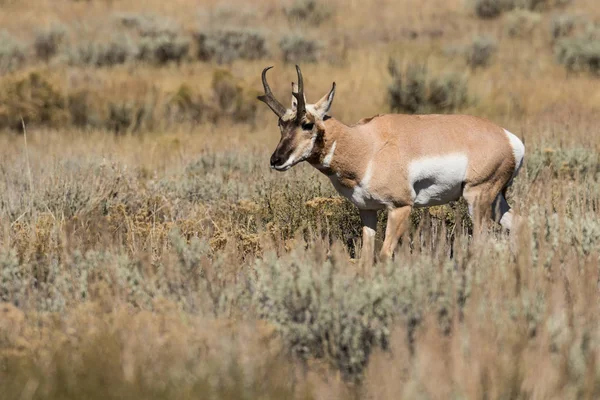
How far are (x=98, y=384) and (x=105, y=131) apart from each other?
411 inches

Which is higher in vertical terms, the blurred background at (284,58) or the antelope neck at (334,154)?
the antelope neck at (334,154)

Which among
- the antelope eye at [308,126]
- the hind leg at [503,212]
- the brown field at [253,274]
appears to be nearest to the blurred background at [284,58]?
the brown field at [253,274]

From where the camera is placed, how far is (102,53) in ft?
62.8

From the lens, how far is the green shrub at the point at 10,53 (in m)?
17.8

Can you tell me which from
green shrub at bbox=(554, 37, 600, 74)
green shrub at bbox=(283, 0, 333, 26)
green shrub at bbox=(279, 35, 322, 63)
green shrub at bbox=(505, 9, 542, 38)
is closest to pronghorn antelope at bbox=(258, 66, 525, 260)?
green shrub at bbox=(554, 37, 600, 74)

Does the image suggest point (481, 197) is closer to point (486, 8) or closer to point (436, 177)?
point (436, 177)

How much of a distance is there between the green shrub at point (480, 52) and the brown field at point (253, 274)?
196 inches

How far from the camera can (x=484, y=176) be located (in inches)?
240

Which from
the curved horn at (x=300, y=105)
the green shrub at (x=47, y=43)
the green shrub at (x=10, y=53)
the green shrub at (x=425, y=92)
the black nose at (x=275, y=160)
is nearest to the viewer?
the black nose at (x=275, y=160)

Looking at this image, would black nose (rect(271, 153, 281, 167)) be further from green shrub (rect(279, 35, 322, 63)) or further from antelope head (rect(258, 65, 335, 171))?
green shrub (rect(279, 35, 322, 63))

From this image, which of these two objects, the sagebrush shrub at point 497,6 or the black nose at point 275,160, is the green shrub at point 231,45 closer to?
the sagebrush shrub at point 497,6

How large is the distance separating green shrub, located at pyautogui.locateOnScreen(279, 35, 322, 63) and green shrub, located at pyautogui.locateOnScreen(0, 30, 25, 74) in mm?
6053

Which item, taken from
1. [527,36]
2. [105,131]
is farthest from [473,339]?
[527,36]

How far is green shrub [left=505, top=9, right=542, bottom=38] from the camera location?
22.7 m
